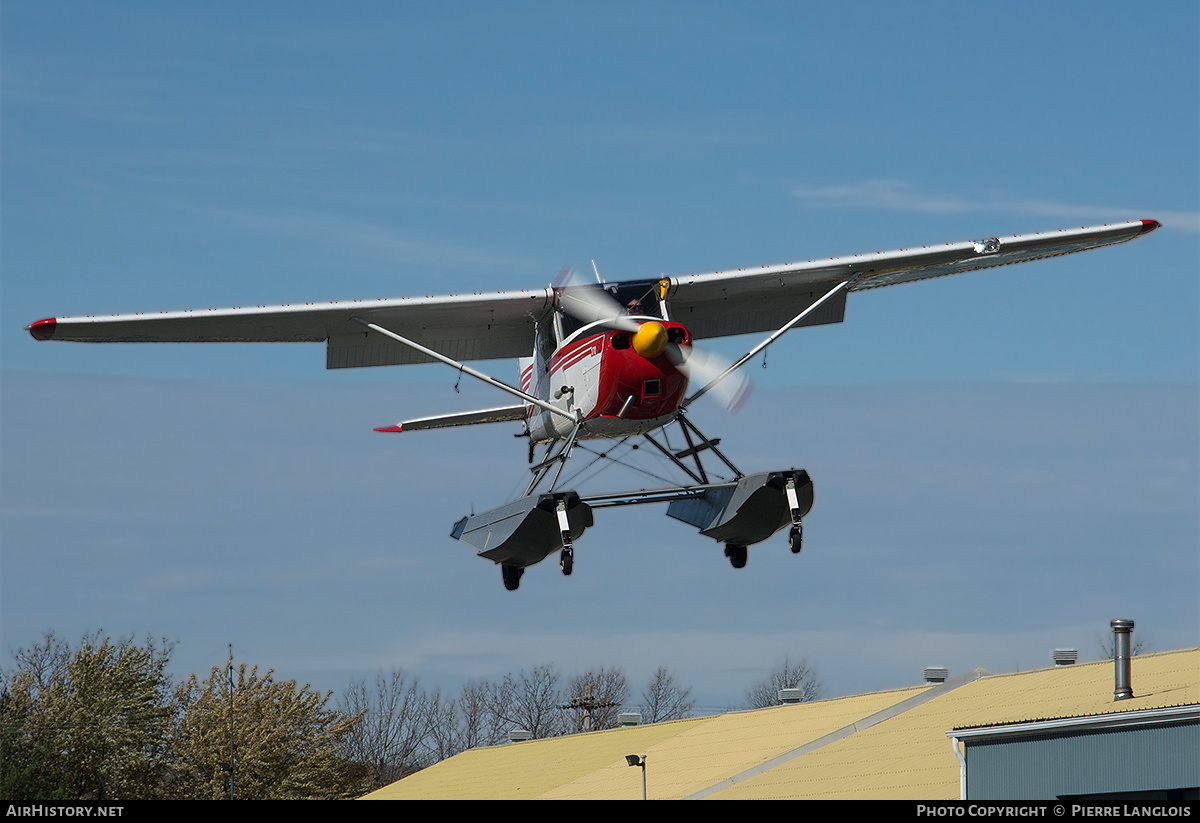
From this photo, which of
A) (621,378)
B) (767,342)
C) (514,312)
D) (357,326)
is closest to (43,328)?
(357,326)

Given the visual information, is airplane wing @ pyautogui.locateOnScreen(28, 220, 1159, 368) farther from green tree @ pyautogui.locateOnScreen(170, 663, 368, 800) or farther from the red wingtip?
green tree @ pyautogui.locateOnScreen(170, 663, 368, 800)

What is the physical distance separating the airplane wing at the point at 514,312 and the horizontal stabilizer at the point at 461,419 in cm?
126

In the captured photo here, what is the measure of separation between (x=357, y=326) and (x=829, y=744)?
11.8 meters

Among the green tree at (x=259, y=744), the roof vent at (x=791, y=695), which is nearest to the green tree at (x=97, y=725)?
the green tree at (x=259, y=744)

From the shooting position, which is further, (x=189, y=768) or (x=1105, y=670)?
(x=189, y=768)

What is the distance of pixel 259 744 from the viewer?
48.1m

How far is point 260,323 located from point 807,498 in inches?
315

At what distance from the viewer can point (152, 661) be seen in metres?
48.9

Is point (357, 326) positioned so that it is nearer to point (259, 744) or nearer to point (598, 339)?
point (598, 339)

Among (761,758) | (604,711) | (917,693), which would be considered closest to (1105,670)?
(917,693)

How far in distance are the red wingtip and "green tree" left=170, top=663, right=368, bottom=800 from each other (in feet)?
91.4

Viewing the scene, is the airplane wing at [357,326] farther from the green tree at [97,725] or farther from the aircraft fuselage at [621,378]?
the green tree at [97,725]

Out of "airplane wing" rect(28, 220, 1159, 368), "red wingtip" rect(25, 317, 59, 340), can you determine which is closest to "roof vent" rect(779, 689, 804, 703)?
"airplane wing" rect(28, 220, 1159, 368)
